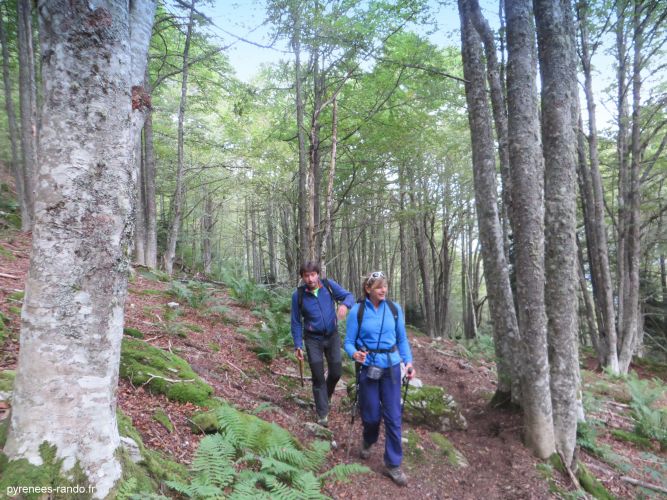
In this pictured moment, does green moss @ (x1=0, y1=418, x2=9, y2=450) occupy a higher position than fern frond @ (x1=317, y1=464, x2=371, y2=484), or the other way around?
green moss @ (x1=0, y1=418, x2=9, y2=450)

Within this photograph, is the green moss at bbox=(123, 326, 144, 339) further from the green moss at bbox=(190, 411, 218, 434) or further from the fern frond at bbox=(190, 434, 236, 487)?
the fern frond at bbox=(190, 434, 236, 487)

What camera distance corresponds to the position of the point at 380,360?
399 centimetres

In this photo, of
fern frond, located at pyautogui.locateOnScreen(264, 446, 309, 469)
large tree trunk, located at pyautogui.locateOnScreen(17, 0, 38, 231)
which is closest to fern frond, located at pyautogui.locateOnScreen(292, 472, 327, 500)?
fern frond, located at pyautogui.locateOnScreen(264, 446, 309, 469)

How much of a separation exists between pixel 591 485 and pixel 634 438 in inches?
116

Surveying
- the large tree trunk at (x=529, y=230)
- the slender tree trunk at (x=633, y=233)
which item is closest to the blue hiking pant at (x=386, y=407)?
the large tree trunk at (x=529, y=230)

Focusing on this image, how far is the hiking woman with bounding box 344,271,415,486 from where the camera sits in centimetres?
393

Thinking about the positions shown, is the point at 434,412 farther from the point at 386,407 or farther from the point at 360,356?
the point at 360,356

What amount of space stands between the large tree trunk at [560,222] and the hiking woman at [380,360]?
220 centimetres

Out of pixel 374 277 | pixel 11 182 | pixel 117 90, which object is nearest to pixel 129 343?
pixel 374 277

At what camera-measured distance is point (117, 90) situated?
6.20 feet

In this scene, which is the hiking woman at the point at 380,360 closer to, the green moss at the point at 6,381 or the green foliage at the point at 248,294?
the green moss at the point at 6,381

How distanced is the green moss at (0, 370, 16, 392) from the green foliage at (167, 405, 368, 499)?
1390 mm

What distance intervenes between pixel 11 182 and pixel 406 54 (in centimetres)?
1941

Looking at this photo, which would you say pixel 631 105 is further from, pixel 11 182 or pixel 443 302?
pixel 11 182
